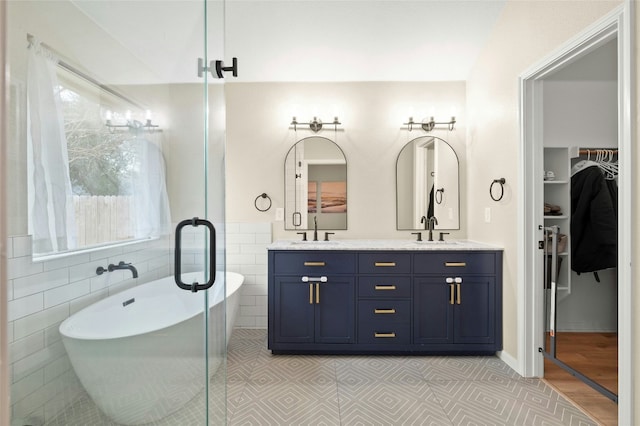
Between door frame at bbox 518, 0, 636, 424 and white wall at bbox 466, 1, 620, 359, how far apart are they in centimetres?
7

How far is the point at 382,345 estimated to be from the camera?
2895mm

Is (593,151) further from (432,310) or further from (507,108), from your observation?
(432,310)

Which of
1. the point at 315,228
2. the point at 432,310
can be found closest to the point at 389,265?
the point at 432,310

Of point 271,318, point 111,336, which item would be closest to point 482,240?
point 271,318

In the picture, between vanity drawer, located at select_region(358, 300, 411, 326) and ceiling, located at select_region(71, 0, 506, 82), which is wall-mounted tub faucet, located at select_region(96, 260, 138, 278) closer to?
ceiling, located at select_region(71, 0, 506, 82)

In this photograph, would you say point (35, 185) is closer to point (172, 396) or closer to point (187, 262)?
point (187, 262)

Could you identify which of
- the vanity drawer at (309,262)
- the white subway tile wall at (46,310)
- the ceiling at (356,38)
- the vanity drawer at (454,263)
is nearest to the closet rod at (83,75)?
the white subway tile wall at (46,310)

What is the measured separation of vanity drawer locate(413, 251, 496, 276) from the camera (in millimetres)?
2896

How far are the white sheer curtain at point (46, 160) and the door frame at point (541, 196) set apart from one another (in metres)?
2.07

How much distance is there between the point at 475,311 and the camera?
2.90m

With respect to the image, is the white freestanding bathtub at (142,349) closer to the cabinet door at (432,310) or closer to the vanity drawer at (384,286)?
the vanity drawer at (384,286)

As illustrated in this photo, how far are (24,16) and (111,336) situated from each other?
694mm

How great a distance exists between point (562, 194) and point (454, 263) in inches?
45.3

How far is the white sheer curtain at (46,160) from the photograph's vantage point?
0.67 metres
